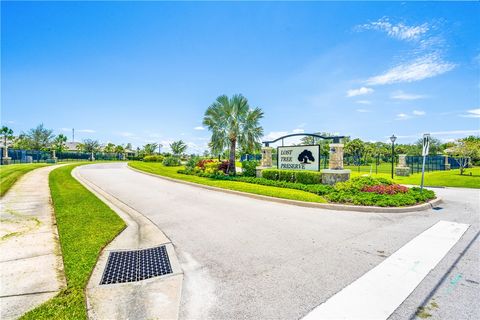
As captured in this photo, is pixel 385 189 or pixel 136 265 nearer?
pixel 136 265

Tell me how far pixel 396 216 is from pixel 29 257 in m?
9.43

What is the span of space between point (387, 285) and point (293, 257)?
4.99 ft

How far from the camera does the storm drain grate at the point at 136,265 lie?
3.71m

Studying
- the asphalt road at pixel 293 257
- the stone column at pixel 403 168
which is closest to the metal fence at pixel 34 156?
the asphalt road at pixel 293 257

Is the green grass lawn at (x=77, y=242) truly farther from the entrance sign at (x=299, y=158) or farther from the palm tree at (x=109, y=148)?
the palm tree at (x=109, y=148)

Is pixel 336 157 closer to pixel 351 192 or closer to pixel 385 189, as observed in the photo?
pixel 351 192

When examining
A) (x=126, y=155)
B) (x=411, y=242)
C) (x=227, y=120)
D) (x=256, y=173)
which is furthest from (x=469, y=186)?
(x=126, y=155)

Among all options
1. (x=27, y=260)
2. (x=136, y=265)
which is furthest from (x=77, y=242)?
(x=136, y=265)

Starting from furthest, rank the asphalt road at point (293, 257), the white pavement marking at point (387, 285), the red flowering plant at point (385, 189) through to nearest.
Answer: the red flowering plant at point (385, 189)
the asphalt road at point (293, 257)
the white pavement marking at point (387, 285)

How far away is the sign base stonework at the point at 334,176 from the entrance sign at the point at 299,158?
29.5 inches

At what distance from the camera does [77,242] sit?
4.82 metres

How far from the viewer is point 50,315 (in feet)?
8.77

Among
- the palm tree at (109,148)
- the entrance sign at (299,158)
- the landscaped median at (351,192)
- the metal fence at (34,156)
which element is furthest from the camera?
the palm tree at (109,148)

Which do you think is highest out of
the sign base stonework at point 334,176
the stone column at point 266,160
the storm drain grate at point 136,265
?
the stone column at point 266,160
